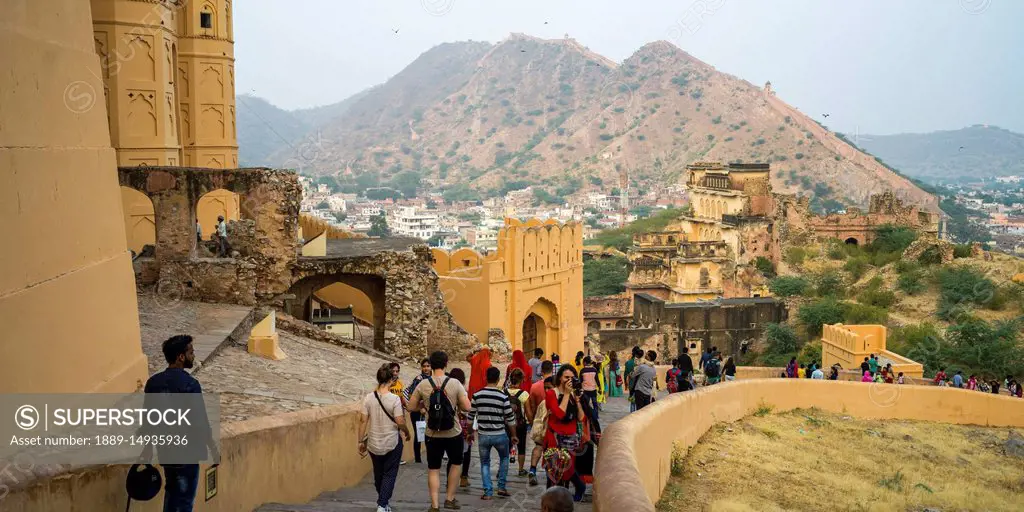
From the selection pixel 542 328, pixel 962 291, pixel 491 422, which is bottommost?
pixel 962 291

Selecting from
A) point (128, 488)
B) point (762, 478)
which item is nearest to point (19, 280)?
point (128, 488)

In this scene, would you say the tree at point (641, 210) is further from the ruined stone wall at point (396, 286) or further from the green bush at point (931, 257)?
the ruined stone wall at point (396, 286)

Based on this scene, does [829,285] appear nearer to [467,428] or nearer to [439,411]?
[467,428]

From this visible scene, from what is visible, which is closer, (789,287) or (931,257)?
(931,257)

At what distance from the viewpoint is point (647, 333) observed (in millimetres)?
51500

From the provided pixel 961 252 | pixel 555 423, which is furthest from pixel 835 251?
pixel 555 423

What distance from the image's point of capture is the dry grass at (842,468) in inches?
407

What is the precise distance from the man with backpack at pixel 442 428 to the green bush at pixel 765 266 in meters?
59.4

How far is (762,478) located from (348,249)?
11.4 metres

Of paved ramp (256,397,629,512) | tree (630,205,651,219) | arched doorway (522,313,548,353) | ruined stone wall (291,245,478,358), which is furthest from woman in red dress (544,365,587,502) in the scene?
tree (630,205,651,219)

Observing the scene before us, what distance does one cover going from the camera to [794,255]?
2628 inches

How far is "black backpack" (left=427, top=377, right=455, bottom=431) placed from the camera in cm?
812

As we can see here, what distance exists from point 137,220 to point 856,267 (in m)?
50.2

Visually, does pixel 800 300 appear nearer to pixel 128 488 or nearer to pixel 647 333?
pixel 647 333
